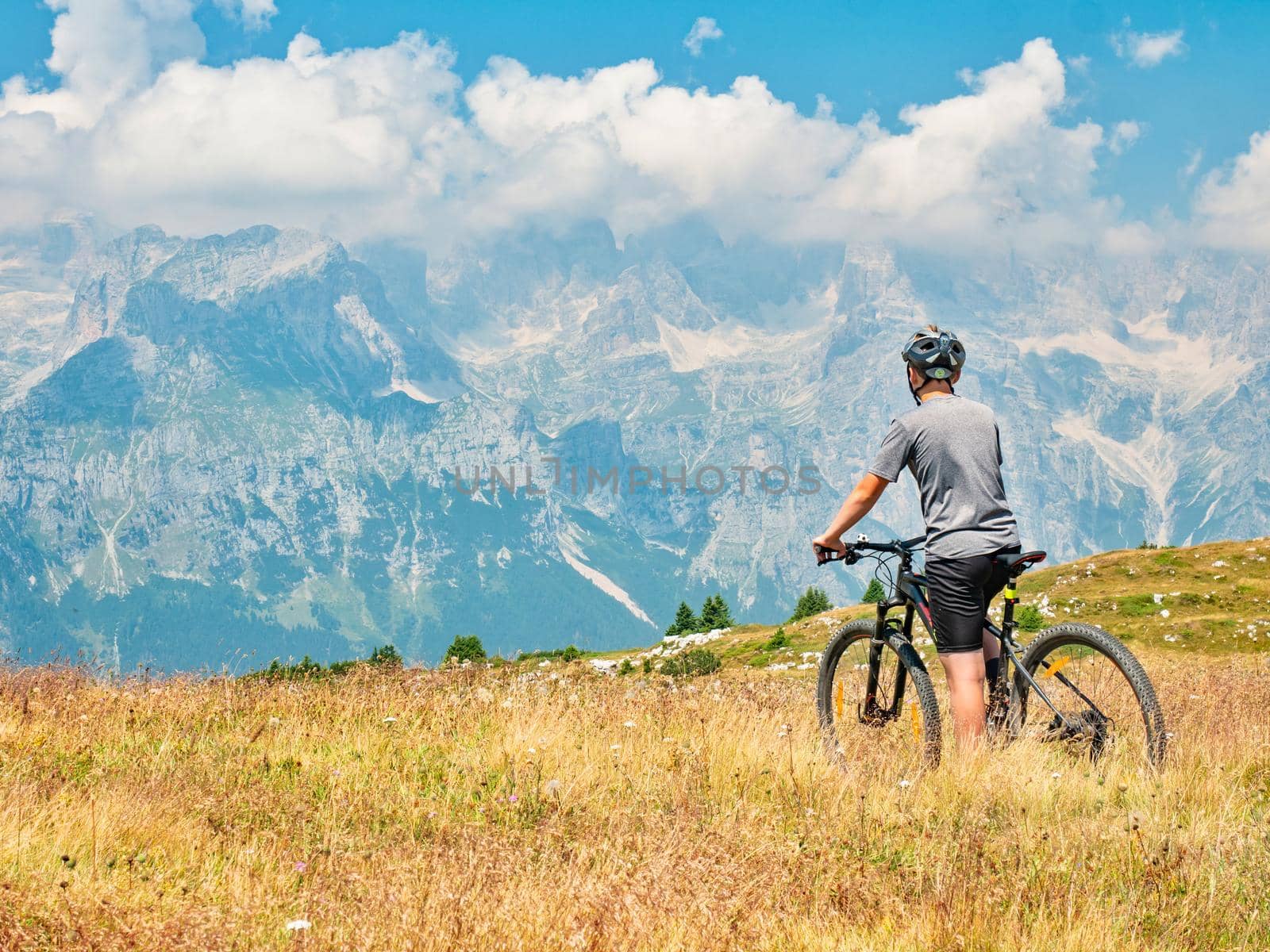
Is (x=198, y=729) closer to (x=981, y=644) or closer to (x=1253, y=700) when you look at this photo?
(x=981, y=644)

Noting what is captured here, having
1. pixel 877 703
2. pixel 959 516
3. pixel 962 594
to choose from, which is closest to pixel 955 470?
pixel 959 516

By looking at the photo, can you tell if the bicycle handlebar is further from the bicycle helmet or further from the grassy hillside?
the grassy hillside

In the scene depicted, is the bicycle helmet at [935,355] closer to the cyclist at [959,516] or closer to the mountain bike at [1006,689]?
the cyclist at [959,516]

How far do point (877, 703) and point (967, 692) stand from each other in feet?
3.69

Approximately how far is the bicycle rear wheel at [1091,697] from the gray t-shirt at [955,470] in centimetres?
88

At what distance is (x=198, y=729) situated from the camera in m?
7.99

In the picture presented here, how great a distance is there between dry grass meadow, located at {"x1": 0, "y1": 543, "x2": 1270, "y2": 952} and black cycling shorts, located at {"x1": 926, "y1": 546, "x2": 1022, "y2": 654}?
32.5 inches

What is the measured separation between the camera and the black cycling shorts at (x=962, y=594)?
21.2 feet

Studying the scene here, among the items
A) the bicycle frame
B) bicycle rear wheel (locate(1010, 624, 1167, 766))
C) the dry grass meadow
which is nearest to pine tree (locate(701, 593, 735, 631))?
the bicycle frame

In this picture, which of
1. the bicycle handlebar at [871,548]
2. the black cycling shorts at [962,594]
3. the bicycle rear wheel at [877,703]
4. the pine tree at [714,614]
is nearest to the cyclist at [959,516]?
the black cycling shorts at [962,594]

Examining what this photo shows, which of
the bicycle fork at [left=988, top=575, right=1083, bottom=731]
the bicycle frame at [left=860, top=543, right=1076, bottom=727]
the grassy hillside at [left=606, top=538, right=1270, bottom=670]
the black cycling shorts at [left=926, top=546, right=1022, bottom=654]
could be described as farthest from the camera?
the grassy hillside at [left=606, top=538, right=1270, bottom=670]

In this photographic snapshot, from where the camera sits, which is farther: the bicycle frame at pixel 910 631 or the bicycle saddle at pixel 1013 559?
the bicycle frame at pixel 910 631

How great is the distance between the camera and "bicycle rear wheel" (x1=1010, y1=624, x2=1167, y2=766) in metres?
6.32

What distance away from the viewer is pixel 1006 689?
6926 millimetres
